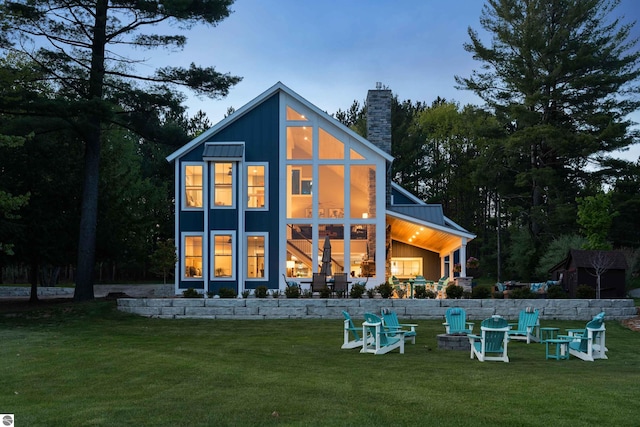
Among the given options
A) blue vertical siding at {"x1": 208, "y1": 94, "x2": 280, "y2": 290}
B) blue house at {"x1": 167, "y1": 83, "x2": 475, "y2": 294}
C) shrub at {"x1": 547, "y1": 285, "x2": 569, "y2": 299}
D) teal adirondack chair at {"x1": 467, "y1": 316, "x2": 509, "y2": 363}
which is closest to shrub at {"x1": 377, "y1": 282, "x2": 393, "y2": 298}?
blue house at {"x1": 167, "y1": 83, "x2": 475, "y2": 294}

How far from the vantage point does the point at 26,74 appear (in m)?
17.7

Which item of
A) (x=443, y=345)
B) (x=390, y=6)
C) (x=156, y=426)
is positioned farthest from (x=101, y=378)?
(x=390, y=6)

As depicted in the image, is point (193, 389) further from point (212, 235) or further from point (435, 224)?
point (435, 224)

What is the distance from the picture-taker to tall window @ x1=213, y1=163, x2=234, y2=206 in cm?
2252

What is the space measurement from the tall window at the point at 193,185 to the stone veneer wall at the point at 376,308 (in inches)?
213

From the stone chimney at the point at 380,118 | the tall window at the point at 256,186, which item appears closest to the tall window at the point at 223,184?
the tall window at the point at 256,186

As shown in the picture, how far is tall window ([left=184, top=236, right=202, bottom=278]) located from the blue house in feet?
0.12

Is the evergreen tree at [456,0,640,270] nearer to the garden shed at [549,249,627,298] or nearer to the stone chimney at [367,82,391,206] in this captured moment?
the stone chimney at [367,82,391,206]

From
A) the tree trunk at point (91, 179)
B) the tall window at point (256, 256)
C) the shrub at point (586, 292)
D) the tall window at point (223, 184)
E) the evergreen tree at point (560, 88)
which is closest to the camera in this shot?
the shrub at point (586, 292)

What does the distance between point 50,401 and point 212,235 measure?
15.2 m

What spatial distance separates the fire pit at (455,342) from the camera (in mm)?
11727

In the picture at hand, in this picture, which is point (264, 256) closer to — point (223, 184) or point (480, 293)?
point (223, 184)

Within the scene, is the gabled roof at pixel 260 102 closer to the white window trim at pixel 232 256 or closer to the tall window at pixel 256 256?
the white window trim at pixel 232 256

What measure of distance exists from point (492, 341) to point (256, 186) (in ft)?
46.3
